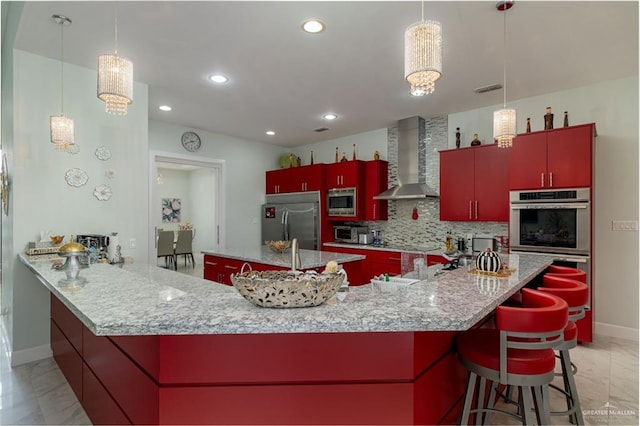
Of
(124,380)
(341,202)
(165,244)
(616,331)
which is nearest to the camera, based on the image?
(124,380)

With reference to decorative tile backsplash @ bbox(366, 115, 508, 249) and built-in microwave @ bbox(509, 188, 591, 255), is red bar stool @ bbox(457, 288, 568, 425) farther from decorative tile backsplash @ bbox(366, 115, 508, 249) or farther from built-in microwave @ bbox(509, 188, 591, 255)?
decorative tile backsplash @ bbox(366, 115, 508, 249)

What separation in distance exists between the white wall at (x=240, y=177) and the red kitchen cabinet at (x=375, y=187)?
7.03 feet

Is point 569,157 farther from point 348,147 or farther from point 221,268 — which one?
point 221,268

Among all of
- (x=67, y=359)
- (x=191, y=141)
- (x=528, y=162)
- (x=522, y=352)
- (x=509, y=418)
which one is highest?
(x=191, y=141)

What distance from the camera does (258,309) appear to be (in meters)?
1.31

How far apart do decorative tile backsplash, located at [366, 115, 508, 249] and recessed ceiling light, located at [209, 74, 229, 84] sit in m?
2.86

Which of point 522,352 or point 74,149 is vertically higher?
point 74,149

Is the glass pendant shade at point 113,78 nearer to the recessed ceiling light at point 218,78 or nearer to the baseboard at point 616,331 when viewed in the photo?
the recessed ceiling light at point 218,78

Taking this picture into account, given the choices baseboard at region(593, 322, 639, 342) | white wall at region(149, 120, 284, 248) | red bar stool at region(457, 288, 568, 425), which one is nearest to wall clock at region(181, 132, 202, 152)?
white wall at region(149, 120, 284, 248)

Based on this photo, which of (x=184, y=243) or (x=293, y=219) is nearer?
(x=293, y=219)

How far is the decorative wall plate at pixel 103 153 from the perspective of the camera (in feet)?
11.1

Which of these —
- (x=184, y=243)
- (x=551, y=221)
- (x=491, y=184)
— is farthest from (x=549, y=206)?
(x=184, y=243)

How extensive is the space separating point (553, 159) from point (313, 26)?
2.81 metres

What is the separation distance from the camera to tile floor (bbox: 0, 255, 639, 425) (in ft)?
7.25
